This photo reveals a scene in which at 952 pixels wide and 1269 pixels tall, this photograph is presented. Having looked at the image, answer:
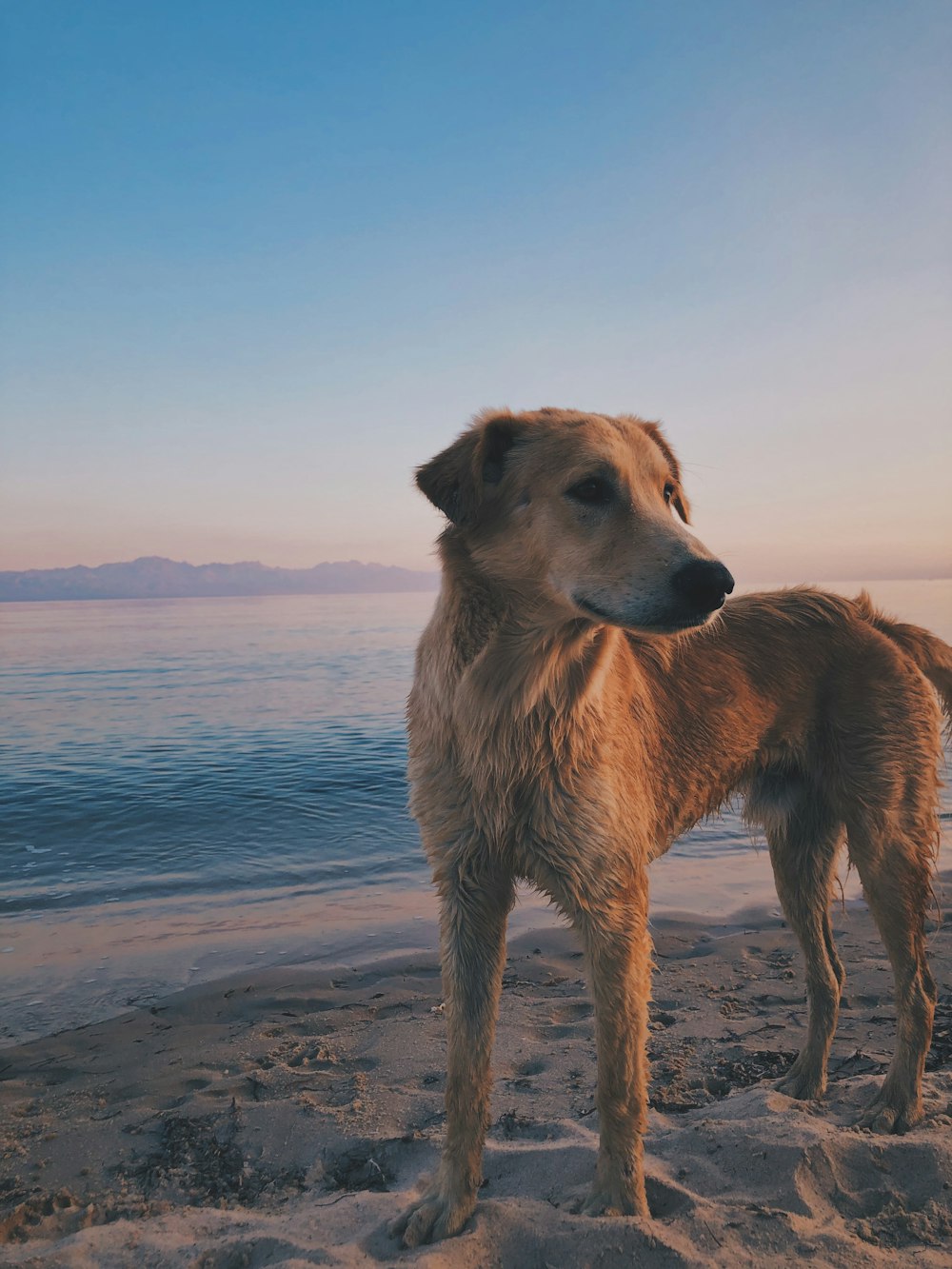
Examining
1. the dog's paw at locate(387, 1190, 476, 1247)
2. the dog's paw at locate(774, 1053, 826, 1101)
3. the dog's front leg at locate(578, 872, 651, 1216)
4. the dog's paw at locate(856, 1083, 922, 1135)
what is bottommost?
the dog's paw at locate(774, 1053, 826, 1101)

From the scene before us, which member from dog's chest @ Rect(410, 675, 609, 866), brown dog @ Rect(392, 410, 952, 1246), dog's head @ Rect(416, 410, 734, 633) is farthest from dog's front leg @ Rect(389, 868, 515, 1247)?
dog's head @ Rect(416, 410, 734, 633)

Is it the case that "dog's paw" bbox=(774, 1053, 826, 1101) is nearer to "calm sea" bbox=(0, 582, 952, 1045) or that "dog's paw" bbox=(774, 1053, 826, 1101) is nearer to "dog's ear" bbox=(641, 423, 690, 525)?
"dog's ear" bbox=(641, 423, 690, 525)

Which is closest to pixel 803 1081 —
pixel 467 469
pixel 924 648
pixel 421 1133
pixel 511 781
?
pixel 421 1133

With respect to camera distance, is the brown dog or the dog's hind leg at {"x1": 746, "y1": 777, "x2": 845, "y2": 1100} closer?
the brown dog

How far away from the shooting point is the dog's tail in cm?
430

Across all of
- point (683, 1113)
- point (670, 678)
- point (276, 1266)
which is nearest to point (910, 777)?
point (670, 678)

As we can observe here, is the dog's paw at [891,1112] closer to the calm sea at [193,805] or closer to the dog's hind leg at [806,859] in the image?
the dog's hind leg at [806,859]

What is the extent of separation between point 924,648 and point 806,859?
4.16 ft

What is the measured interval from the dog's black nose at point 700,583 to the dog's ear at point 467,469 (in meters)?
0.81

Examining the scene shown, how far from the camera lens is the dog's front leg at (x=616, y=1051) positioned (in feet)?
9.39

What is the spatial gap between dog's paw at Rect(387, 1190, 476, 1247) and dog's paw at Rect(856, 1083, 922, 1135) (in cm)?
178

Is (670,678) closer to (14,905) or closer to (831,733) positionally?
(831,733)

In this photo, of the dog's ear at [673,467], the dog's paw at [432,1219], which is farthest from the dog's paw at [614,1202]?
the dog's ear at [673,467]

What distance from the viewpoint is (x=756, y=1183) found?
9.80ft
